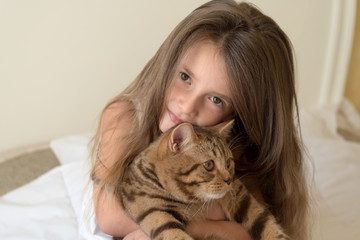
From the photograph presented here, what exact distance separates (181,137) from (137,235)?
0.33 meters

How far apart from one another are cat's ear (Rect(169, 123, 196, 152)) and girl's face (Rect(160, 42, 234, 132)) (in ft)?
0.49

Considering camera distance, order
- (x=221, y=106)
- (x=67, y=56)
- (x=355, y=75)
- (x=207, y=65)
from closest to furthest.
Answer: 1. (x=207, y=65)
2. (x=221, y=106)
3. (x=67, y=56)
4. (x=355, y=75)

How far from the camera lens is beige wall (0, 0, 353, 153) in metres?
1.59

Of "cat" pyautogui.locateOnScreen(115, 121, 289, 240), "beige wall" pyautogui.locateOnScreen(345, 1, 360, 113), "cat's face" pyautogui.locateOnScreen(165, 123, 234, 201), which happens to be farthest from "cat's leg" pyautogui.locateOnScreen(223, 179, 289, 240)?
"beige wall" pyautogui.locateOnScreen(345, 1, 360, 113)

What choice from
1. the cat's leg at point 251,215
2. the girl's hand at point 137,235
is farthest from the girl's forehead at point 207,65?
the girl's hand at point 137,235

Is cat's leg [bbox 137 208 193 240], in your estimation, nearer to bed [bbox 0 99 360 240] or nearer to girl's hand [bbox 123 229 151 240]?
girl's hand [bbox 123 229 151 240]

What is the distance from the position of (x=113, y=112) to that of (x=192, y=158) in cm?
46

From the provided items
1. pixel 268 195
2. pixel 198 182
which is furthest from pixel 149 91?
pixel 268 195

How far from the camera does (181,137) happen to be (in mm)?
973

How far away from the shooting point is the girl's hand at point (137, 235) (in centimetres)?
102

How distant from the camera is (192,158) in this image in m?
0.98

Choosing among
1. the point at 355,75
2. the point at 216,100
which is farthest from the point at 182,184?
the point at 355,75

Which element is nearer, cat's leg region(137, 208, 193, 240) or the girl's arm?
cat's leg region(137, 208, 193, 240)

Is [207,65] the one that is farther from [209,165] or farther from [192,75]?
[209,165]
